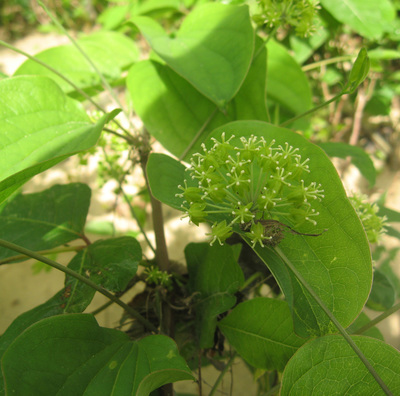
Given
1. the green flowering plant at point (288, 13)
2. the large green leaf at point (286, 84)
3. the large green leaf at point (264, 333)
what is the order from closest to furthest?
1. the large green leaf at point (264, 333)
2. the green flowering plant at point (288, 13)
3. the large green leaf at point (286, 84)

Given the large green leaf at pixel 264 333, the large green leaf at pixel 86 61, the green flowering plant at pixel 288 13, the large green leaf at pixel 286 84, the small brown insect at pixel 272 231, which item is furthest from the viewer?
the large green leaf at pixel 286 84

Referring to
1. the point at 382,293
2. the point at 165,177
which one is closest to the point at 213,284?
the point at 165,177

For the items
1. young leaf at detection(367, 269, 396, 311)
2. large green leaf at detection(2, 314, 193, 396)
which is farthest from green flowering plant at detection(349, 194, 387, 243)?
large green leaf at detection(2, 314, 193, 396)

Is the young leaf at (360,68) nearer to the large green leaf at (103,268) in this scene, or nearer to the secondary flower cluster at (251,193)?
the secondary flower cluster at (251,193)

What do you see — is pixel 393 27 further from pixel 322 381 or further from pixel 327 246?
pixel 322 381

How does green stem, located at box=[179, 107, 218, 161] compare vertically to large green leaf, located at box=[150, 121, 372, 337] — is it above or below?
above

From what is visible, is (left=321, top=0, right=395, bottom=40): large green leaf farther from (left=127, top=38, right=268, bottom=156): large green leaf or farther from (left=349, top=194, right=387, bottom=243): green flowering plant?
(left=349, top=194, right=387, bottom=243): green flowering plant

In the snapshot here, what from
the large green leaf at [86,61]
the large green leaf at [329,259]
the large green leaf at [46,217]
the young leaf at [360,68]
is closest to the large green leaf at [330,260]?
the large green leaf at [329,259]

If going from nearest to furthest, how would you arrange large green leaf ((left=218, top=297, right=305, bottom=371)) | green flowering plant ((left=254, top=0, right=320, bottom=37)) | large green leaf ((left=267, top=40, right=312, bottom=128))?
large green leaf ((left=218, top=297, right=305, bottom=371)) → green flowering plant ((left=254, top=0, right=320, bottom=37)) → large green leaf ((left=267, top=40, right=312, bottom=128))
